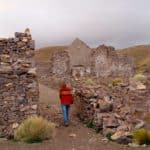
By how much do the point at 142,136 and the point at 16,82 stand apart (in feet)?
16.5

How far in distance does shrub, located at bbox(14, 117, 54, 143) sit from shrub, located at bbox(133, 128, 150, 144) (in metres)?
2.84

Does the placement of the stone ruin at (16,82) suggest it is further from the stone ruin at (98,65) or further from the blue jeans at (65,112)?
the stone ruin at (98,65)

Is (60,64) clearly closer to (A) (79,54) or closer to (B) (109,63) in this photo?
(B) (109,63)

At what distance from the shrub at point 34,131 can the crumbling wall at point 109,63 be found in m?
21.3

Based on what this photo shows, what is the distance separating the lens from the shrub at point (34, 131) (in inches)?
712

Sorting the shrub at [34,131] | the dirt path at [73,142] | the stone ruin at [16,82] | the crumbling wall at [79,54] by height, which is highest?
the crumbling wall at [79,54]

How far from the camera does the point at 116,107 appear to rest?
72.3ft

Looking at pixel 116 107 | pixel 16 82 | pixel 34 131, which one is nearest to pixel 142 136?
pixel 34 131

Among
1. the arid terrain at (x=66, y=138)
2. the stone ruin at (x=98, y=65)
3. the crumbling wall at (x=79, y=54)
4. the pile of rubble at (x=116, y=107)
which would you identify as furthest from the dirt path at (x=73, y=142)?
the crumbling wall at (x=79, y=54)

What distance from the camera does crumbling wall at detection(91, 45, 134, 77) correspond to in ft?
132

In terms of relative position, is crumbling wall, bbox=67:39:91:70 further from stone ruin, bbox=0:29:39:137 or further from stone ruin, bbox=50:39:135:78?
stone ruin, bbox=0:29:39:137

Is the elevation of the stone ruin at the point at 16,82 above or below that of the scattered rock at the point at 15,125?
above

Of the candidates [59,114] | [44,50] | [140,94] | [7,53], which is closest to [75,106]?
[59,114]

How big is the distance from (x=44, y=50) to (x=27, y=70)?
313ft
